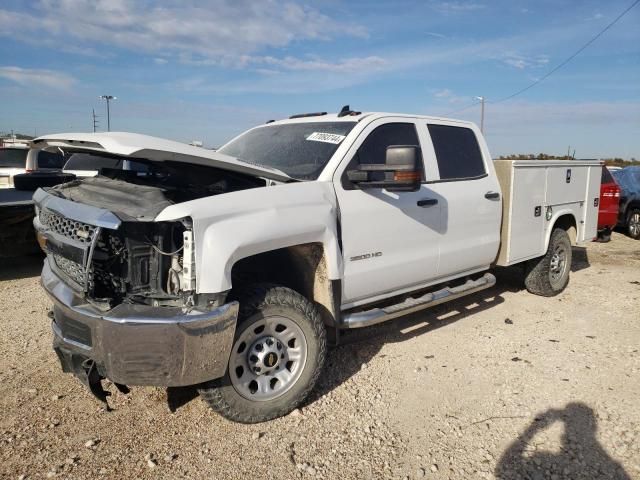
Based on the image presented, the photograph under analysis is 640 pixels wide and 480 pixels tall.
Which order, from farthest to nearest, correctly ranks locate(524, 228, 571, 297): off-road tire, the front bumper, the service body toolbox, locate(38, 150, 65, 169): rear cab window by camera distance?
1. locate(38, 150, 65, 169): rear cab window
2. locate(524, 228, 571, 297): off-road tire
3. the service body toolbox
4. the front bumper

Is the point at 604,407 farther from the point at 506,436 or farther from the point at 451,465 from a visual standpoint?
the point at 451,465

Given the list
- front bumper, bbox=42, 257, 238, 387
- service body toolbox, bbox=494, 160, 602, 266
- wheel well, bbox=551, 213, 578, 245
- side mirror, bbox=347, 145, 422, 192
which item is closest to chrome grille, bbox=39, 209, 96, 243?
front bumper, bbox=42, 257, 238, 387

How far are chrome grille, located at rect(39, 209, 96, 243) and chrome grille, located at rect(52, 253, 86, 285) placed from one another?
0.17 metres

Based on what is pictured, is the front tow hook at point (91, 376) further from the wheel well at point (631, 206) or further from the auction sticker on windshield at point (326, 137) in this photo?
the wheel well at point (631, 206)

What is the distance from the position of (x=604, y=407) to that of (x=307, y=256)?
2388mm

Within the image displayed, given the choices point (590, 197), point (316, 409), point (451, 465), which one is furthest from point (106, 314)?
point (590, 197)

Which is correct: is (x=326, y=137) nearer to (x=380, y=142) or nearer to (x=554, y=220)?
(x=380, y=142)

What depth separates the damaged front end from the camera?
2.71 metres

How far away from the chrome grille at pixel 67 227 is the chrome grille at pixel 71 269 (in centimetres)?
17

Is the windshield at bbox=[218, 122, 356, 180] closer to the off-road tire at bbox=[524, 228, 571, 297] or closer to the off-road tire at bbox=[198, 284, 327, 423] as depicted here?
the off-road tire at bbox=[198, 284, 327, 423]

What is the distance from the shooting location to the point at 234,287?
326 centimetres

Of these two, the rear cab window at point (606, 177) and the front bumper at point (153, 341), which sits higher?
the rear cab window at point (606, 177)

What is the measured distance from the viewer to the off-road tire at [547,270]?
6.11 m

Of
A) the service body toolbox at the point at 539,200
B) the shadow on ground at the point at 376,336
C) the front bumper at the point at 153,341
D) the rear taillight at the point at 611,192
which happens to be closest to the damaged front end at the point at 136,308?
the front bumper at the point at 153,341
